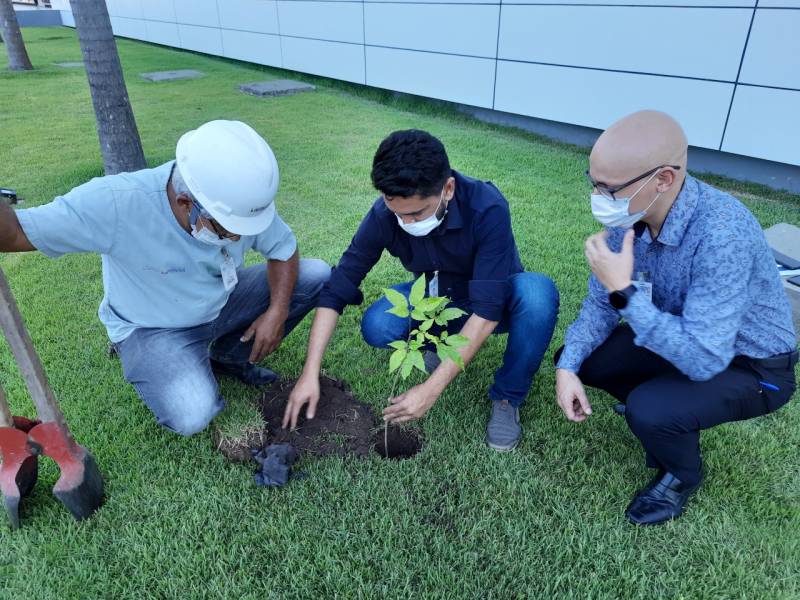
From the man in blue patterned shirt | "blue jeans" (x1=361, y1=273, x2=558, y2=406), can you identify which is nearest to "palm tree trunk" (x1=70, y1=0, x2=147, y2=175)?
"blue jeans" (x1=361, y1=273, x2=558, y2=406)

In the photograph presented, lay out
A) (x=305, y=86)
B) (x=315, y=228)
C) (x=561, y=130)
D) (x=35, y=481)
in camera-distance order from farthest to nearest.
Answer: (x=305, y=86) → (x=561, y=130) → (x=315, y=228) → (x=35, y=481)

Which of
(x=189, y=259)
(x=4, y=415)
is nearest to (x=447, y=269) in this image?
(x=189, y=259)

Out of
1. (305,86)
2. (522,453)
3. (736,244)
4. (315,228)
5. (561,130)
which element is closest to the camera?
(736,244)

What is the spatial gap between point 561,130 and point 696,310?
19.7 feet

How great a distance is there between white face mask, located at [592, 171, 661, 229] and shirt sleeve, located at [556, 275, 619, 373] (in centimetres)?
36

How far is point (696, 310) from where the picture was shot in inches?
68.1

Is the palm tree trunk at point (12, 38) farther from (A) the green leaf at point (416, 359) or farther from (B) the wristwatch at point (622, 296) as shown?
(B) the wristwatch at point (622, 296)

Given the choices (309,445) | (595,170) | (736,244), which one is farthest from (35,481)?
(736,244)

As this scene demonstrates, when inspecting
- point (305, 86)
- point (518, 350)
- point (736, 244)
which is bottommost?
point (305, 86)

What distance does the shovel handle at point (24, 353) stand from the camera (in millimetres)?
1667

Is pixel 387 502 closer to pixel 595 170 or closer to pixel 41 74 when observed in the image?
pixel 595 170

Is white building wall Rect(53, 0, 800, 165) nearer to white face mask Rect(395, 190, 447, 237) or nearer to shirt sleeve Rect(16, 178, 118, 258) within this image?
white face mask Rect(395, 190, 447, 237)

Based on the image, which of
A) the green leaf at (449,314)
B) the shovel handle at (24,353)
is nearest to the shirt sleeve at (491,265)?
the green leaf at (449,314)

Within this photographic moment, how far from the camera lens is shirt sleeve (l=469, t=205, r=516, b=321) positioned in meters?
2.22
